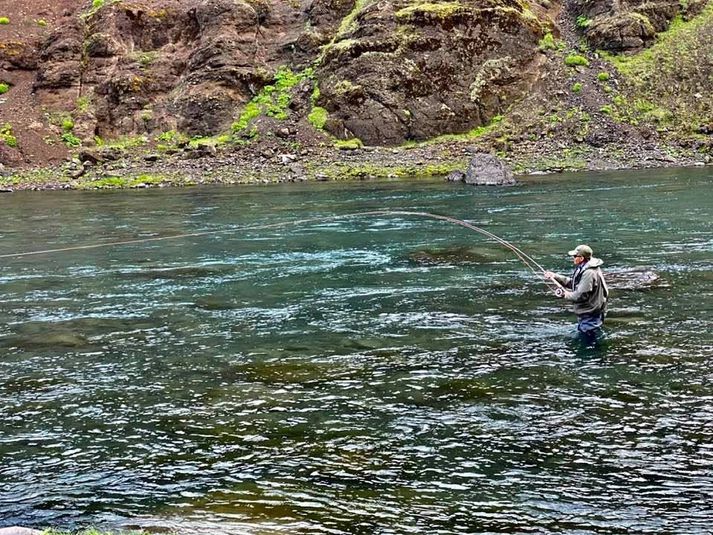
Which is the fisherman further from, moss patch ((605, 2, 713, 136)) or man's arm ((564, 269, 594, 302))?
moss patch ((605, 2, 713, 136))

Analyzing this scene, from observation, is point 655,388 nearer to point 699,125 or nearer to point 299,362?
point 299,362

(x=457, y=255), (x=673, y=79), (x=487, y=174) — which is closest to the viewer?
(x=457, y=255)

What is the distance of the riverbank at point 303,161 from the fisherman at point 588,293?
3304 centimetres

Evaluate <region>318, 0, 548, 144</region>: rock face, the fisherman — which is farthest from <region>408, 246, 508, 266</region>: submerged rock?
<region>318, 0, 548, 144</region>: rock face

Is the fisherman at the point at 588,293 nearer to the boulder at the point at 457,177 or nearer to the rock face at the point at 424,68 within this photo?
the boulder at the point at 457,177

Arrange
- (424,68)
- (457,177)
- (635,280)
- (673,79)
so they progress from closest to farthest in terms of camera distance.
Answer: (635,280) < (457,177) < (673,79) < (424,68)

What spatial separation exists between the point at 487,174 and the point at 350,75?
2247 cm

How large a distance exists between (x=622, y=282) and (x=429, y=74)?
44.9 metres

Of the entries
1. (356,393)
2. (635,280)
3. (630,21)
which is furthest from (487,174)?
(630,21)

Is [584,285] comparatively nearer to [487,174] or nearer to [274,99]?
[487,174]

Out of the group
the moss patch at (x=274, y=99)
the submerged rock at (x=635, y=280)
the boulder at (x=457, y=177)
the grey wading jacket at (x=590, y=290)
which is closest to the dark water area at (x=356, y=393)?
the submerged rock at (x=635, y=280)

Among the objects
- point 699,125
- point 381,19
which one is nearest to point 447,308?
point 699,125

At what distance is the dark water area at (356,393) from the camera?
6.07m

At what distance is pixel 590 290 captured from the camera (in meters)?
10.3
